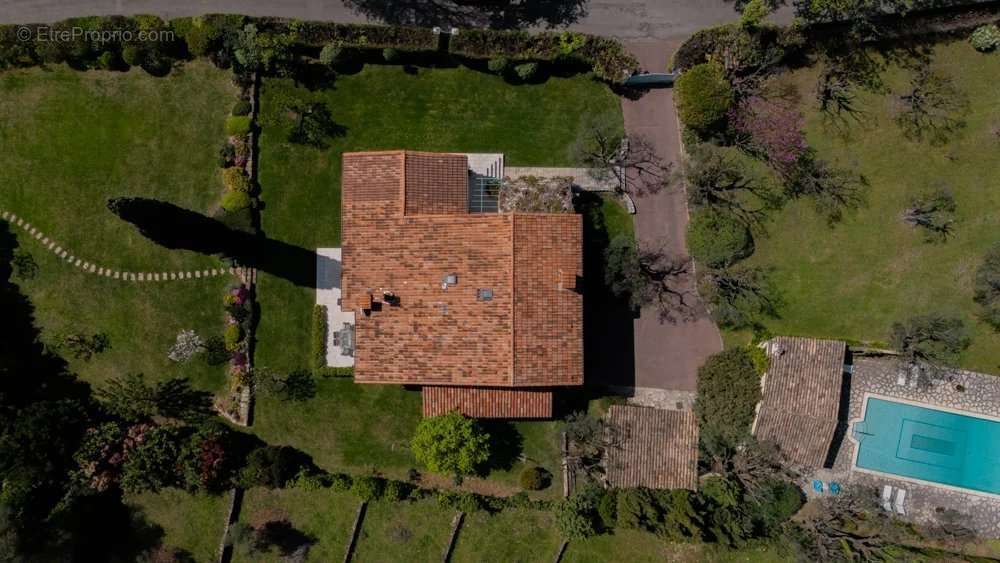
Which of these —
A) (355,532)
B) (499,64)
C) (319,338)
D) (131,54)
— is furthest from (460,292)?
(131,54)

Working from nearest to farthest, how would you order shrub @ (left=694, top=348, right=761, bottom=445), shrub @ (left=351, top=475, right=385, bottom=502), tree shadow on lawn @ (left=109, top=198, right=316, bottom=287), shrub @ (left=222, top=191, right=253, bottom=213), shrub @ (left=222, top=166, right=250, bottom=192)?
tree shadow on lawn @ (left=109, top=198, right=316, bottom=287), shrub @ (left=694, top=348, right=761, bottom=445), shrub @ (left=351, top=475, right=385, bottom=502), shrub @ (left=222, top=191, right=253, bottom=213), shrub @ (left=222, top=166, right=250, bottom=192)

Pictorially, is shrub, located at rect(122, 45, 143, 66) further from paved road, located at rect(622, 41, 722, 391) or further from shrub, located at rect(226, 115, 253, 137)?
paved road, located at rect(622, 41, 722, 391)

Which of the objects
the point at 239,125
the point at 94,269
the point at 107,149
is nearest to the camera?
the point at 239,125

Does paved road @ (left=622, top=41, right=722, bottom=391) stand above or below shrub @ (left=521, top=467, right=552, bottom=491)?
above

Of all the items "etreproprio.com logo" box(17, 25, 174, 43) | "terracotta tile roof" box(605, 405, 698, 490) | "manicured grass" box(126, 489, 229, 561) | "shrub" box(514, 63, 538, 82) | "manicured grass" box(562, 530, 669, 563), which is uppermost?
"etreproprio.com logo" box(17, 25, 174, 43)

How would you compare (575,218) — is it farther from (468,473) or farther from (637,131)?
(468,473)

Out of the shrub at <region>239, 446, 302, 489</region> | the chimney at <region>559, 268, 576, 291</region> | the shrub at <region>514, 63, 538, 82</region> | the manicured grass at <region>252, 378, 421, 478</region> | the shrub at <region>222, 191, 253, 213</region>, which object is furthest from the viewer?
the manicured grass at <region>252, 378, 421, 478</region>

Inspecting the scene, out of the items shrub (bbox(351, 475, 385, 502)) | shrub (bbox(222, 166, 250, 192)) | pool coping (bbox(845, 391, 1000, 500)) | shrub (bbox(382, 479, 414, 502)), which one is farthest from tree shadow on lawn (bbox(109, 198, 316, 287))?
pool coping (bbox(845, 391, 1000, 500))

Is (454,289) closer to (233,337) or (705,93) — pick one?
(233,337)
